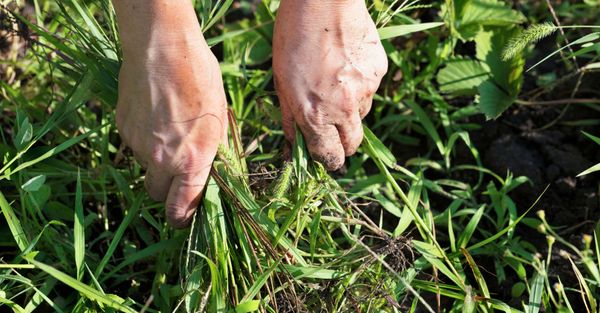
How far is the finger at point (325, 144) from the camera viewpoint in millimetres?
1679

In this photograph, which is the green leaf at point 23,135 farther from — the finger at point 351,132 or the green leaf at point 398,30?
the green leaf at point 398,30

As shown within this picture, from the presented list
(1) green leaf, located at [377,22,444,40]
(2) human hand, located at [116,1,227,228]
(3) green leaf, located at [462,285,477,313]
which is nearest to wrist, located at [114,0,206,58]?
(2) human hand, located at [116,1,227,228]

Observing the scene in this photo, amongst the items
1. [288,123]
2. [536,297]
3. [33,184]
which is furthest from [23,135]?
[536,297]

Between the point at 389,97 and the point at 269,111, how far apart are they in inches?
24.5

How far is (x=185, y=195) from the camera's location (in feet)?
5.43

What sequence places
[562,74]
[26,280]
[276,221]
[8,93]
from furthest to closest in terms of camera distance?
[562,74] < [8,93] < [276,221] < [26,280]

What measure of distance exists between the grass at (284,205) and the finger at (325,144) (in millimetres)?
30

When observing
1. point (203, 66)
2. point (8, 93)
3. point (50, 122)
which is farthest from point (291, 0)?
point (8, 93)

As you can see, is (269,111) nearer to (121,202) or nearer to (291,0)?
(291,0)

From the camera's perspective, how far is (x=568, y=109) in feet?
7.67

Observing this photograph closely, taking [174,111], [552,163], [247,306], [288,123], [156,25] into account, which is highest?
[156,25]

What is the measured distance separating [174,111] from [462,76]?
1090mm

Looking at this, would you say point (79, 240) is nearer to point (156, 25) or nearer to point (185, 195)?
point (185, 195)

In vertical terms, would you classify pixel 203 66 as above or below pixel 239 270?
above
